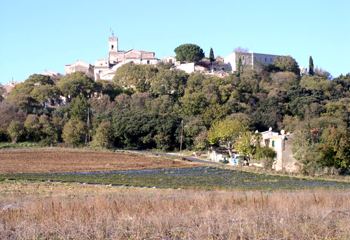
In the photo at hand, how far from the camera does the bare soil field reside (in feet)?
147

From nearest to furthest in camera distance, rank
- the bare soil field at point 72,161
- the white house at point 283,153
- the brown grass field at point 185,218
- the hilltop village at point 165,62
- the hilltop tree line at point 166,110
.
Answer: the brown grass field at point 185,218
the bare soil field at point 72,161
the white house at point 283,153
the hilltop tree line at point 166,110
the hilltop village at point 165,62

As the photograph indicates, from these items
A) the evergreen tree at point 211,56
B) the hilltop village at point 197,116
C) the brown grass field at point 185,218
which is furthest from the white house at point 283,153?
the evergreen tree at point 211,56

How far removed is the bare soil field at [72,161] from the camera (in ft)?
147

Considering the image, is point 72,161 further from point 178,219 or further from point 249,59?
point 249,59

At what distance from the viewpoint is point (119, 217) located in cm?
1359

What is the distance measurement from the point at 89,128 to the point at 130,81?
23872 millimetres

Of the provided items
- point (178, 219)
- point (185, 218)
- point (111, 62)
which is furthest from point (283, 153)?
point (111, 62)

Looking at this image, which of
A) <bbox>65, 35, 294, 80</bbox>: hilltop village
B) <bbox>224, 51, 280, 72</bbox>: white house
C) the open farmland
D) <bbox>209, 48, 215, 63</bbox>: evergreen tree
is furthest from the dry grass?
<bbox>224, 51, 280, 72</bbox>: white house

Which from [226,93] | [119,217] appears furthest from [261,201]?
[226,93]

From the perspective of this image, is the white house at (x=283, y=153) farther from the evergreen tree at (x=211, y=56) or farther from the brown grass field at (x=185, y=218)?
the evergreen tree at (x=211, y=56)

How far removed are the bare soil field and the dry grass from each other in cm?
2637

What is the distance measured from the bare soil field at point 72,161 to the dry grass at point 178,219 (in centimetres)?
2637

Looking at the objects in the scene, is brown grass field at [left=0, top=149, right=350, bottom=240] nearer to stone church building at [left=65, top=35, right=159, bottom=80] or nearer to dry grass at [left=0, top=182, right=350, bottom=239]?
dry grass at [left=0, top=182, right=350, bottom=239]

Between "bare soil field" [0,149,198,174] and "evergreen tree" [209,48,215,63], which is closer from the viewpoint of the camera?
"bare soil field" [0,149,198,174]
